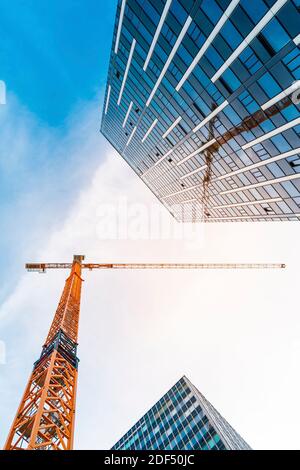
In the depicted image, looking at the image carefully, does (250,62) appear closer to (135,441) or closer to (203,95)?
(203,95)

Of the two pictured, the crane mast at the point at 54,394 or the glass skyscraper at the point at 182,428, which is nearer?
the crane mast at the point at 54,394

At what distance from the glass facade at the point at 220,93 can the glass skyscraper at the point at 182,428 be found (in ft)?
135

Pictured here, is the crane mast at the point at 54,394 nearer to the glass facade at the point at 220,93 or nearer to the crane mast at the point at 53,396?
the crane mast at the point at 53,396

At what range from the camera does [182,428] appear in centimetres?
6256

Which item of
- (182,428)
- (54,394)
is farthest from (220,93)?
(182,428)

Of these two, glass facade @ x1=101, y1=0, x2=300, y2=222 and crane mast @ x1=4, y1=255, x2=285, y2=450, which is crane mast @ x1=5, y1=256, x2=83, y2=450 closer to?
crane mast @ x1=4, y1=255, x2=285, y2=450

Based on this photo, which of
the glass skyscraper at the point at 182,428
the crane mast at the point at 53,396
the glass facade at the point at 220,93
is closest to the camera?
the crane mast at the point at 53,396

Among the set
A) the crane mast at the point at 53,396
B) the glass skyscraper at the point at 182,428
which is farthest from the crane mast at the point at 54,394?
the glass skyscraper at the point at 182,428

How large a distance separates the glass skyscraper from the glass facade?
135 ft

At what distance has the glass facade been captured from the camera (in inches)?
880

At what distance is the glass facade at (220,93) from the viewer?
22.3 m

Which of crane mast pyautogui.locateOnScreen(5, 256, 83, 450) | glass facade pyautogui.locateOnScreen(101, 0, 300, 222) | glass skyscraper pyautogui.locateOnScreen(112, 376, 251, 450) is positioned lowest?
glass skyscraper pyautogui.locateOnScreen(112, 376, 251, 450)

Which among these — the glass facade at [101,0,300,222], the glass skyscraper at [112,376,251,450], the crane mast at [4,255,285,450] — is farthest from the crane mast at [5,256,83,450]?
the glass skyscraper at [112,376,251,450]
